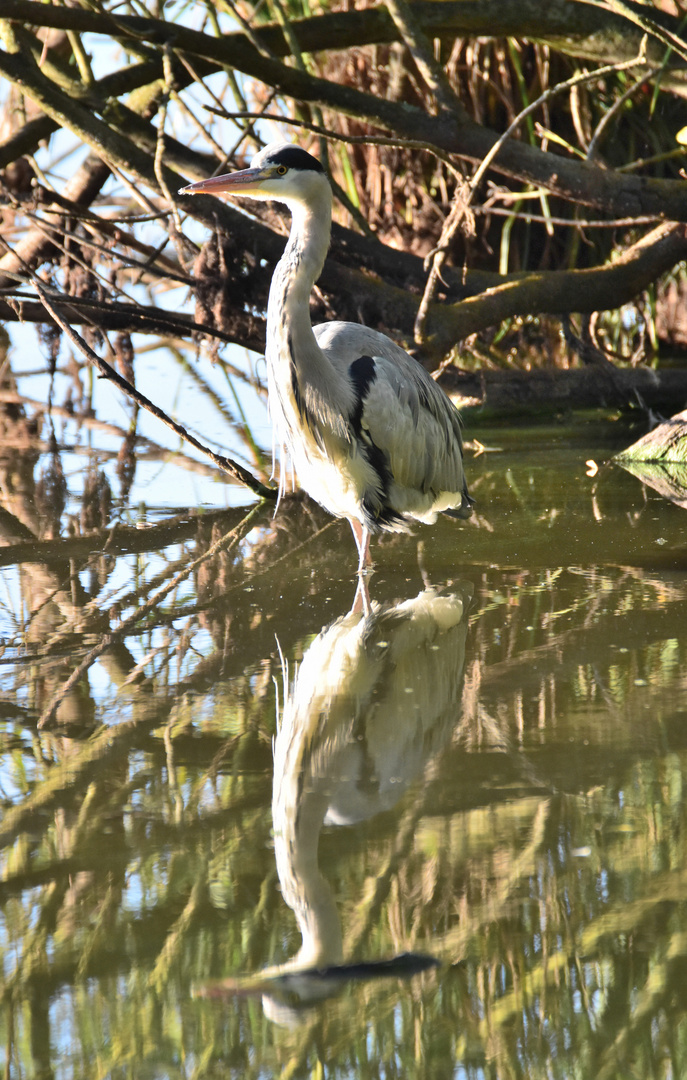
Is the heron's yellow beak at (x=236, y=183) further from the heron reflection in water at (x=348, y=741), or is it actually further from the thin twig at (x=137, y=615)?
the heron reflection in water at (x=348, y=741)

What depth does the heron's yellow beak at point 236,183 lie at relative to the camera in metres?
3.85

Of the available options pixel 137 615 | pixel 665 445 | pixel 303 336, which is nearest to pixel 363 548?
pixel 303 336

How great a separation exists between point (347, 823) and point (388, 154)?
7312 mm

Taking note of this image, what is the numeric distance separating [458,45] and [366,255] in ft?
8.53

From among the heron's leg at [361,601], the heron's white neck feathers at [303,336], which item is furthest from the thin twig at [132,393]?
the heron's leg at [361,601]

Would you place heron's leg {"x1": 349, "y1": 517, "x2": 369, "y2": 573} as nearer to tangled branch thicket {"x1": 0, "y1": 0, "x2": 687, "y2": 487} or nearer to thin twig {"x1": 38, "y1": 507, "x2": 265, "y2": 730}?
thin twig {"x1": 38, "y1": 507, "x2": 265, "y2": 730}

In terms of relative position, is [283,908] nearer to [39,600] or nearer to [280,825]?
[280,825]

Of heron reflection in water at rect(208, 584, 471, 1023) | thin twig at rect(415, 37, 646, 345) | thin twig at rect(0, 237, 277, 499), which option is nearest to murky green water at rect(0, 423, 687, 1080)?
heron reflection in water at rect(208, 584, 471, 1023)

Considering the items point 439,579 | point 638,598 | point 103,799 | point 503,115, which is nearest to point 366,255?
point 503,115

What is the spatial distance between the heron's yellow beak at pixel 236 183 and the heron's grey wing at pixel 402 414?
647 millimetres

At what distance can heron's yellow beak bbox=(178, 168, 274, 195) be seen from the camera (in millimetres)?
3850

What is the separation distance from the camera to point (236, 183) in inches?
153

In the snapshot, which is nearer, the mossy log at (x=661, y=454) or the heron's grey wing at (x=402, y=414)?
the heron's grey wing at (x=402, y=414)

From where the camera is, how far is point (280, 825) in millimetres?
2238
